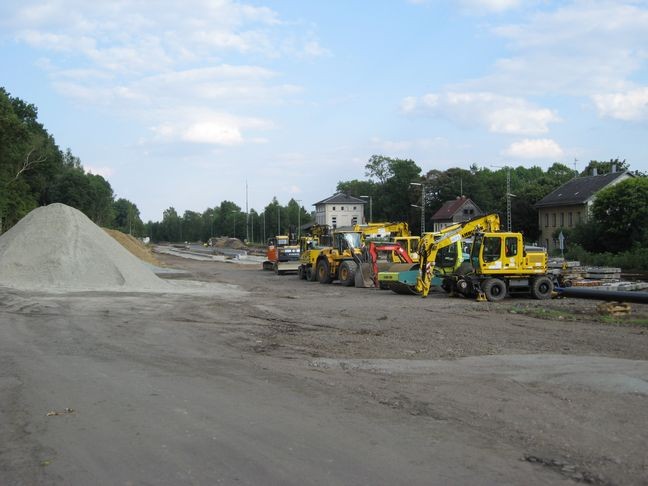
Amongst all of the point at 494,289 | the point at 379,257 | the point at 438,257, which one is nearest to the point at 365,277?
the point at 379,257

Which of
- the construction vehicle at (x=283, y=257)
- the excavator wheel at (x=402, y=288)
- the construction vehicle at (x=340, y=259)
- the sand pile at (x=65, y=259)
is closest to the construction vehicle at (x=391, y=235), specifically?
the construction vehicle at (x=340, y=259)

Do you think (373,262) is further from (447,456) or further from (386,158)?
(386,158)

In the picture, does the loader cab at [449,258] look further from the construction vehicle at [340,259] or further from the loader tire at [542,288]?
the construction vehicle at [340,259]

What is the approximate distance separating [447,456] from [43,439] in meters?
3.85

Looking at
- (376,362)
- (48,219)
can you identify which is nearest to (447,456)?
(376,362)

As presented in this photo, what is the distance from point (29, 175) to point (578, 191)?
6212cm

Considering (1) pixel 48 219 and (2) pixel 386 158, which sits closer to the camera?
(1) pixel 48 219

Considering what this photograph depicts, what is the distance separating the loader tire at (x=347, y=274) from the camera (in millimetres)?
31659

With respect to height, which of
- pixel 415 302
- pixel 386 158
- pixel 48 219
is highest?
pixel 386 158

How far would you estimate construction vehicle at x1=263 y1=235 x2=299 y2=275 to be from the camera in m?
A: 44.1

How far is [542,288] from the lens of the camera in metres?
23.3

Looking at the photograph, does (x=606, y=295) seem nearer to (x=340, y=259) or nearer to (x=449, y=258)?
(x=449, y=258)

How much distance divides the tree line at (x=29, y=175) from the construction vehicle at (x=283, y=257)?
1008 inches

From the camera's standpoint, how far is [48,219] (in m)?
31.4
